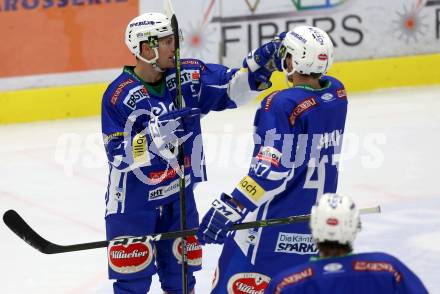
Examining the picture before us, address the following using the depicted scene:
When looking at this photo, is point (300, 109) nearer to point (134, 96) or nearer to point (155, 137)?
point (155, 137)

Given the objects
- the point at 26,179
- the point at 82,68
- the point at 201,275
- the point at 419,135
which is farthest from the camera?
the point at 82,68

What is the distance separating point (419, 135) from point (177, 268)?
400cm

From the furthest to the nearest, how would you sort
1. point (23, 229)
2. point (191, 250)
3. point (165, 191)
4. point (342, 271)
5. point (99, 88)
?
point (99, 88) < point (191, 250) < point (165, 191) < point (23, 229) < point (342, 271)

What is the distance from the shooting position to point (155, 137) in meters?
4.90

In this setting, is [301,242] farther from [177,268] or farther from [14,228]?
[14,228]

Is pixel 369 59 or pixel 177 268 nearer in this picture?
pixel 177 268

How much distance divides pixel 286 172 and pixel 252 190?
15cm

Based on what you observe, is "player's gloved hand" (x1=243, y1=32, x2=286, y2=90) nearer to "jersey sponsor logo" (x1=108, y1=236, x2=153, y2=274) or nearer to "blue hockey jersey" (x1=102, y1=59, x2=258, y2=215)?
"blue hockey jersey" (x1=102, y1=59, x2=258, y2=215)

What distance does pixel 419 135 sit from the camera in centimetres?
878

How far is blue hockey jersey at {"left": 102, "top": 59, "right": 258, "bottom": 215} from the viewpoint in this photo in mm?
4957

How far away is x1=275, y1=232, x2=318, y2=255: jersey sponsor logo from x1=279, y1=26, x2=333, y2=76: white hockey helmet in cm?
66

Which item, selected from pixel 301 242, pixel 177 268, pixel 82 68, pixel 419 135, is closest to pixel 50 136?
pixel 82 68

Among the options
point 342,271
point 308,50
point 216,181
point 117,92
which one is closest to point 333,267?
point 342,271

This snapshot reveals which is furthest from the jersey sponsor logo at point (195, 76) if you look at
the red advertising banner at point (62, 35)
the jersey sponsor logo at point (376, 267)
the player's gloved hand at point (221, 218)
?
the red advertising banner at point (62, 35)
